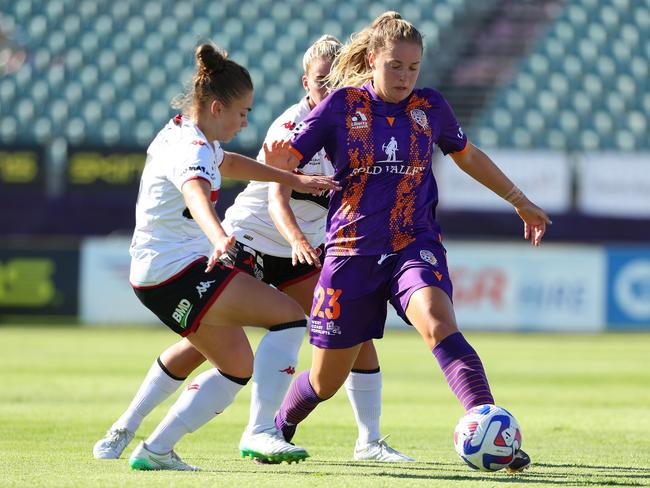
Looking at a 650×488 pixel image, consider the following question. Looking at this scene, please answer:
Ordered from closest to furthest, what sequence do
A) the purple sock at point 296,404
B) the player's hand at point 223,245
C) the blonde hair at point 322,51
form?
the player's hand at point 223,245 → the purple sock at point 296,404 → the blonde hair at point 322,51

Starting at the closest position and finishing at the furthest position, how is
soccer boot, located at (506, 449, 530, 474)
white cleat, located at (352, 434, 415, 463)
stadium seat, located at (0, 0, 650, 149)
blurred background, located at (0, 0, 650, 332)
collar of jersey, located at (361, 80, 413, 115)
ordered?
soccer boot, located at (506, 449, 530, 474)
collar of jersey, located at (361, 80, 413, 115)
white cleat, located at (352, 434, 415, 463)
blurred background, located at (0, 0, 650, 332)
stadium seat, located at (0, 0, 650, 149)

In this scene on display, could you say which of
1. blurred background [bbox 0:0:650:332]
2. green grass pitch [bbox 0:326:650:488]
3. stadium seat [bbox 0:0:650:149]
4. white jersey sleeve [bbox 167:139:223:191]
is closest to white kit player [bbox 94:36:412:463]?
green grass pitch [bbox 0:326:650:488]

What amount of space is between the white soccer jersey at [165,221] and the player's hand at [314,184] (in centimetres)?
41

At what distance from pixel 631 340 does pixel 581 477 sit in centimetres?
1331

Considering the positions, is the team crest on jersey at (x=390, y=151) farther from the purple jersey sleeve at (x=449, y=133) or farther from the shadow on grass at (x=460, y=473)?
the shadow on grass at (x=460, y=473)

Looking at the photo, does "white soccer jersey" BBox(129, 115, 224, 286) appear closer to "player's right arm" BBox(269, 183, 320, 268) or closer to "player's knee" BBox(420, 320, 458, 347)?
"player's right arm" BBox(269, 183, 320, 268)

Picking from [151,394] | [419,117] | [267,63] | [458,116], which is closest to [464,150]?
[419,117]

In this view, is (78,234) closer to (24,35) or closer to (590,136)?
(24,35)

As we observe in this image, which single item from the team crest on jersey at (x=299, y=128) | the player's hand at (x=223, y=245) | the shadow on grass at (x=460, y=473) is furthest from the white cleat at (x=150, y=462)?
the team crest on jersey at (x=299, y=128)

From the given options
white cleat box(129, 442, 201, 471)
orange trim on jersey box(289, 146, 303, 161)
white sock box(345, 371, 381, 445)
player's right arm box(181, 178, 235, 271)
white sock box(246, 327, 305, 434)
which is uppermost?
orange trim on jersey box(289, 146, 303, 161)

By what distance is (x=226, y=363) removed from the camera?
18.4ft

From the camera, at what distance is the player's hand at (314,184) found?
221 inches

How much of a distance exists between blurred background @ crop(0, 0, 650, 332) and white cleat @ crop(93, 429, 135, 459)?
1342 centimetres

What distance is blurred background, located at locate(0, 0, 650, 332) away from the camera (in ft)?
63.3
